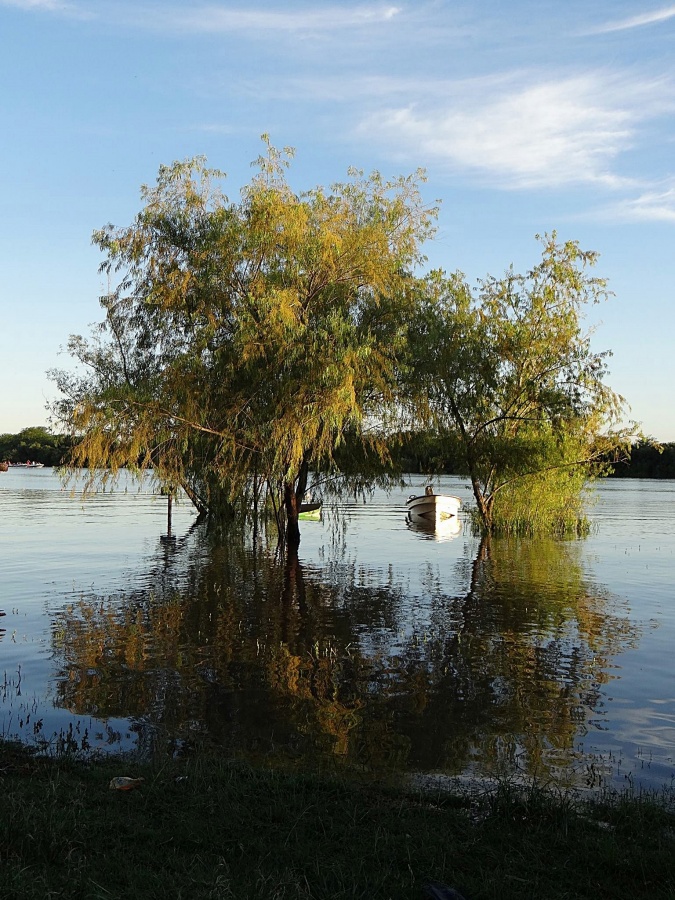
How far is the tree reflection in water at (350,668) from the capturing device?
8.77 metres

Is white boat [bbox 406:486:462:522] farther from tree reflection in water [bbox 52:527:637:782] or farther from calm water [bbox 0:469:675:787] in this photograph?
tree reflection in water [bbox 52:527:637:782]

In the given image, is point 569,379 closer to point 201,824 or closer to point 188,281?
point 188,281

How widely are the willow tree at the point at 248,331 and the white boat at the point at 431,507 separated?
17841mm

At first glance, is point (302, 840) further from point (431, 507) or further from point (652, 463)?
point (652, 463)

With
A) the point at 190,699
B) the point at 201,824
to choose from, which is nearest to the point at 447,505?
the point at 190,699

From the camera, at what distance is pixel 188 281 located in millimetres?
25297

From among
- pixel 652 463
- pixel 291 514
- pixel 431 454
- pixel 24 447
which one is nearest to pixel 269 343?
pixel 291 514

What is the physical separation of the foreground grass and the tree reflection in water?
1428mm

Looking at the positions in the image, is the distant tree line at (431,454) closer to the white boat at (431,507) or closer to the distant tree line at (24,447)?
the white boat at (431,507)

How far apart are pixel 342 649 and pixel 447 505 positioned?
109 ft

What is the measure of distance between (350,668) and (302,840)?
22.0 ft

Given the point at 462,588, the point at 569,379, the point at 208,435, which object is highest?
the point at 569,379

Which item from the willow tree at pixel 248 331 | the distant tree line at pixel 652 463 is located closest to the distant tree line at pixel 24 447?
the distant tree line at pixel 652 463

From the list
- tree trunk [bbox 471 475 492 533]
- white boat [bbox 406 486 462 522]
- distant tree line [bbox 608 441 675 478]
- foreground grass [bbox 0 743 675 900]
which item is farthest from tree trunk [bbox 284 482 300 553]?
distant tree line [bbox 608 441 675 478]
